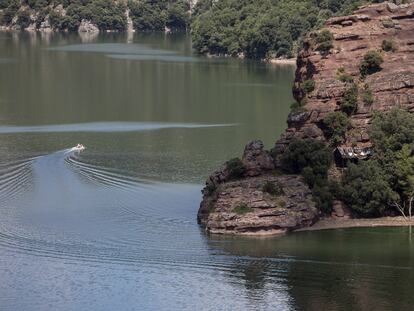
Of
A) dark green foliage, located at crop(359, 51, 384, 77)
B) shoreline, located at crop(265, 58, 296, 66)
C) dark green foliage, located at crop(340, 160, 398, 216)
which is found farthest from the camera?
shoreline, located at crop(265, 58, 296, 66)

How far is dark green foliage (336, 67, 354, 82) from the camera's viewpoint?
236 ft

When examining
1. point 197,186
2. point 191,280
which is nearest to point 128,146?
point 197,186

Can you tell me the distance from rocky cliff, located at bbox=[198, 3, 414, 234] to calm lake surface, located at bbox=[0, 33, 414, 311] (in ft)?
5.43

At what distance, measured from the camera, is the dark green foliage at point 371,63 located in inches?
2835

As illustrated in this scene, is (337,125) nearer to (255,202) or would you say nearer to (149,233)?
(255,202)

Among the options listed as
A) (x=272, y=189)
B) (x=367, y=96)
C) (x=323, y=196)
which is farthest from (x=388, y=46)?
(x=272, y=189)

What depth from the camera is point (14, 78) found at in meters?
145

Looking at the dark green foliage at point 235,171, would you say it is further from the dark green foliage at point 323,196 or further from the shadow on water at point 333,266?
the shadow on water at point 333,266

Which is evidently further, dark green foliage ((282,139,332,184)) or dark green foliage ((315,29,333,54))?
dark green foliage ((315,29,333,54))

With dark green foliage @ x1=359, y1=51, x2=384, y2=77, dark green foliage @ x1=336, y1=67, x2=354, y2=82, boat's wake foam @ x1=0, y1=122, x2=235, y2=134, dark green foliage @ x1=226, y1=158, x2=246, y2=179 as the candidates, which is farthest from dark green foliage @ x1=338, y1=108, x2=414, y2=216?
boat's wake foam @ x1=0, y1=122, x2=235, y2=134

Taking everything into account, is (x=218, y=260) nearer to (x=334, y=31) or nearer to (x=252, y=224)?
(x=252, y=224)

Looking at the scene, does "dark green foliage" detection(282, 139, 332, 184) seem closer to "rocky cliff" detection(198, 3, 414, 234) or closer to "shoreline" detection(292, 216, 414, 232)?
"rocky cliff" detection(198, 3, 414, 234)

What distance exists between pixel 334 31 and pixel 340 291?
25354 mm

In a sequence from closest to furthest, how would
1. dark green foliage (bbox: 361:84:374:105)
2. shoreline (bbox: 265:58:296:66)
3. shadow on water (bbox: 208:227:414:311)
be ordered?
shadow on water (bbox: 208:227:414:311), dark green foliage (bbox: 361:84:374:105), shoreline (bbox: 265:58:296:66)
